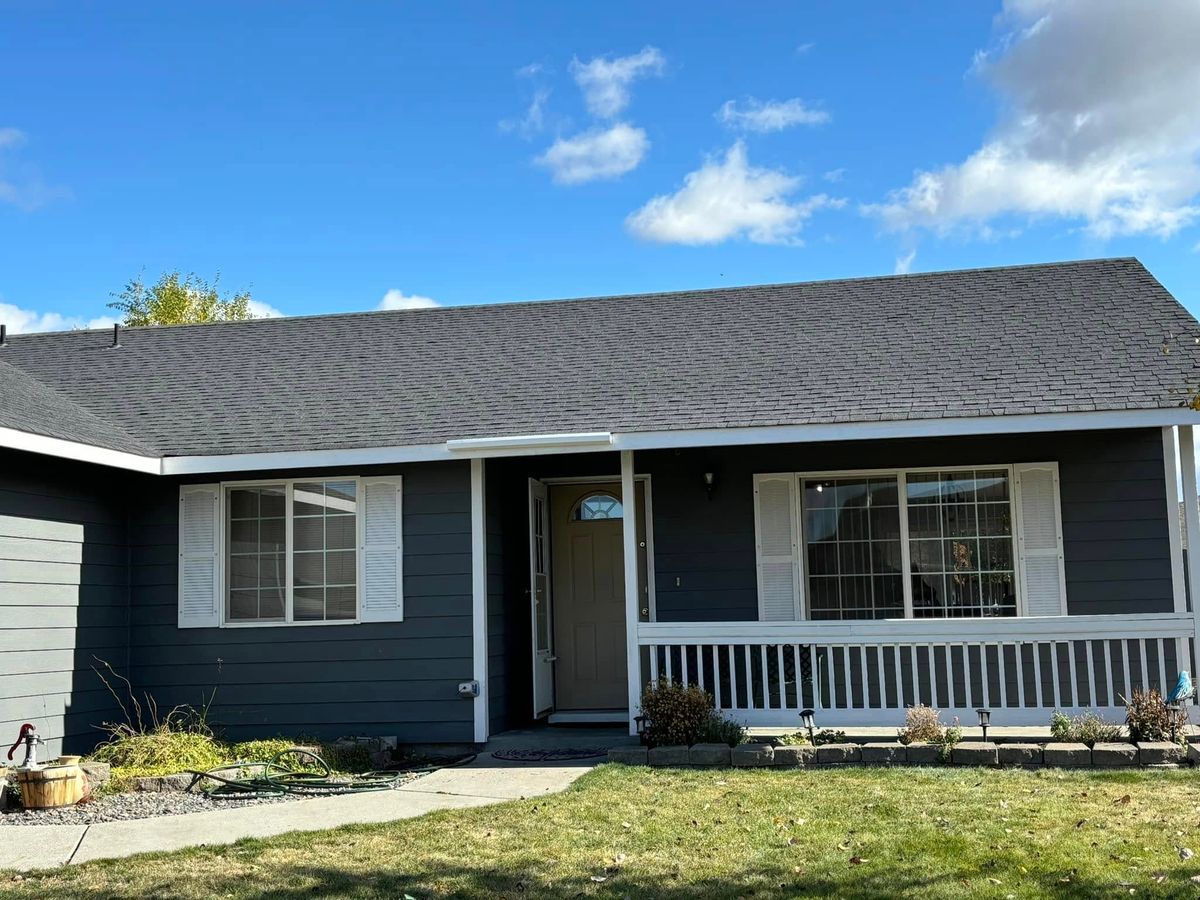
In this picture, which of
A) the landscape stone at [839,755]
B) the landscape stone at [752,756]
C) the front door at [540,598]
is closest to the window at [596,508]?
the front door at [540,598]

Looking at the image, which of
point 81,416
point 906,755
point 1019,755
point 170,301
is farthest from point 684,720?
point 170,301

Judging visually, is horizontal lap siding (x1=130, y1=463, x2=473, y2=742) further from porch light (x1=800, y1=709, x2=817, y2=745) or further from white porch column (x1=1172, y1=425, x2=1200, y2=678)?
white porch column (x1=1172, y1=425, x2=1200, y2=678)

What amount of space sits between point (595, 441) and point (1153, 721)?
14.6 ft

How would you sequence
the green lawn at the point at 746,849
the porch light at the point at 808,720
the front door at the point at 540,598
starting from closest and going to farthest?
Result: the green lawn at the point at 746,849, the porch light at the point at 808,720, the front door at the point at 540,598

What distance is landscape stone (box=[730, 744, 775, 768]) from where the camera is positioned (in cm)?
794

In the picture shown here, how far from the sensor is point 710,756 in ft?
26.3

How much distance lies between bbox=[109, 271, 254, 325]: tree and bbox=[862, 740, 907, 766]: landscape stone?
28.8 m

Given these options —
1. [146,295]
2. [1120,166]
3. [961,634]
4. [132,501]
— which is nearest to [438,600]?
[132,501]

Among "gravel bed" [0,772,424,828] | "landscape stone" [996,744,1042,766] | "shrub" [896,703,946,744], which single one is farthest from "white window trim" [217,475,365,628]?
"landscape stone" [996,744,1042,766]

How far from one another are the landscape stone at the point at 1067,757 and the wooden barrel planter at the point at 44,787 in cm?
636

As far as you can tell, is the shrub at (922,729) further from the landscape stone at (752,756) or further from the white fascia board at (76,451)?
the white fascia board at (76,451)

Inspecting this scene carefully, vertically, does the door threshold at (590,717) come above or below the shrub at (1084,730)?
below

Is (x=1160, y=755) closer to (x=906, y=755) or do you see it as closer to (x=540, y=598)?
(x=906, y=755)

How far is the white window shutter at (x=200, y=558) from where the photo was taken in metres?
9.74
